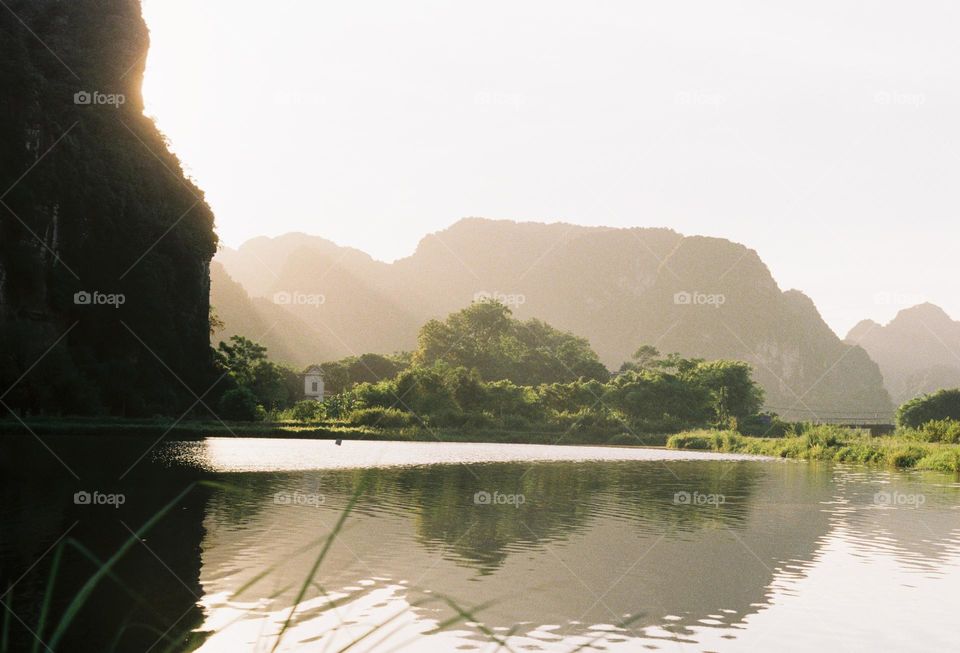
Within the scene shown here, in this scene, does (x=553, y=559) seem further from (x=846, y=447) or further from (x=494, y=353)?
(x=494, y=353)

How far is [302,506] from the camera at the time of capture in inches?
1099

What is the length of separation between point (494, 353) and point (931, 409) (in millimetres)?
80282

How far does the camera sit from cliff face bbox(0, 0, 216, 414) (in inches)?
3314

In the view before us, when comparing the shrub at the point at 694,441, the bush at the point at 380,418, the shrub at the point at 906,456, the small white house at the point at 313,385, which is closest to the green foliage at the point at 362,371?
the small white house at the point at 313,385

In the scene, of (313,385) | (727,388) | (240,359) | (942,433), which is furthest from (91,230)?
(727,388)

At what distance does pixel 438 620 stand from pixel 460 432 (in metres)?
85.4

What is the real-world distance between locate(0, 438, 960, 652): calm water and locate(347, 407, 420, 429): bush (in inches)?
2228

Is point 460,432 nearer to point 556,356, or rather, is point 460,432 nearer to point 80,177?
point 80,177

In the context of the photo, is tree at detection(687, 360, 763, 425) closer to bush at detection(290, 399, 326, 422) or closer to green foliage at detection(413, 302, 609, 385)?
green foliage at detection(413, 302, 609, 385)

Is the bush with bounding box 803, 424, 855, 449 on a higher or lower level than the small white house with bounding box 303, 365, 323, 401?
lower

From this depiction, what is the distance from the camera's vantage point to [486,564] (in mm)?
19109

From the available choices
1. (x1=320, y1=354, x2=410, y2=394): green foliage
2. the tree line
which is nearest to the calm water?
the tree line

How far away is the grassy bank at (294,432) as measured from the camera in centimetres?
6625

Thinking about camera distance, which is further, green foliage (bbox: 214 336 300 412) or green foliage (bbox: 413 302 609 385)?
green foliage (bbox: 413 302 609 385)
